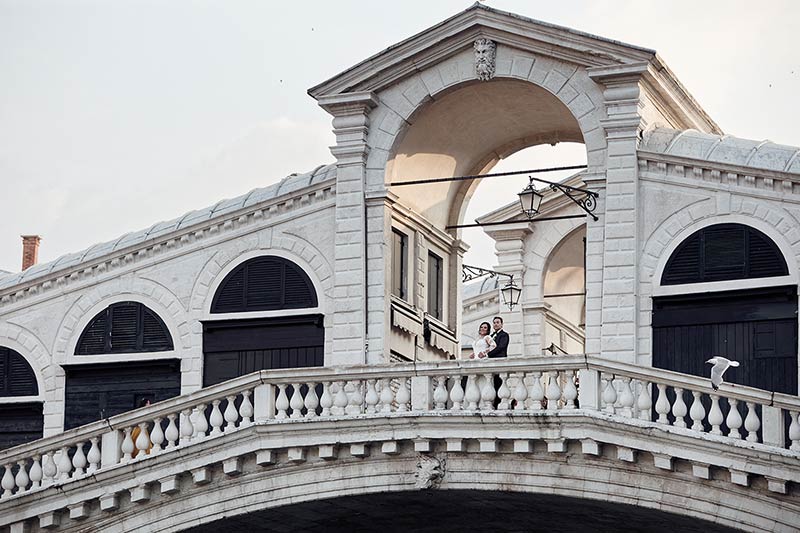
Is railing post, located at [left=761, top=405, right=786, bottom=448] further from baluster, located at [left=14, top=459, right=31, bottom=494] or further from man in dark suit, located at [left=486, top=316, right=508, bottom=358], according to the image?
baluster, located at [left=14, top=459, right=31, bottom=494]

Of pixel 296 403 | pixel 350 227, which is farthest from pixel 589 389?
pixel 350 227

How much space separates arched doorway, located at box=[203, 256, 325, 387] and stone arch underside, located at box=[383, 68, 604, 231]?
9.23 ft

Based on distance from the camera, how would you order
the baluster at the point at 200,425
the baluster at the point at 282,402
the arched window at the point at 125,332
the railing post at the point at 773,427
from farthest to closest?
the arched window at the point at 125,332, the baluster at the point at 200,425, the baluster at the point at 282,402, the railing post at the point at 773,427

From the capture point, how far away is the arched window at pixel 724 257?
34.2m

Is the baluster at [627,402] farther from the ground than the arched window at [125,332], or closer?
closer

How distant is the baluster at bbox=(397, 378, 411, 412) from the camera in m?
32.8

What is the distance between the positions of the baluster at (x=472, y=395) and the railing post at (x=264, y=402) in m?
3.48

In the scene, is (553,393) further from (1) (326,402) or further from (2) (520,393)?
(1) (326,402)

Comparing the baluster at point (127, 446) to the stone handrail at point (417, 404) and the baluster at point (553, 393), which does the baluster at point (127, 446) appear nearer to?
the stone handrail at point (417, 404)

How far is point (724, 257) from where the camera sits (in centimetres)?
3453

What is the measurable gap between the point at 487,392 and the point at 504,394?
397 mm

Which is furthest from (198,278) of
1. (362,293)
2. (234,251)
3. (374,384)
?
(374,384)

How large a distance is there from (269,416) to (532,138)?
382 inches

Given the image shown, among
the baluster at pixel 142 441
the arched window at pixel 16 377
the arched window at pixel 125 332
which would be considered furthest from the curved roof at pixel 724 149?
the arched window at pixel 16 377
